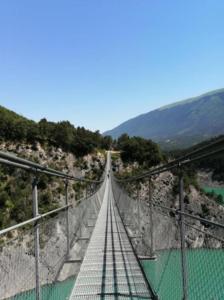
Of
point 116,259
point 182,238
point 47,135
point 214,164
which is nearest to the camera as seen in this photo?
point 214,164

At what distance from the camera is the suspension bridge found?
79.7 inches

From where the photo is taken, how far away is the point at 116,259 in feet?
17.4

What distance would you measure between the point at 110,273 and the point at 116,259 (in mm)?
703

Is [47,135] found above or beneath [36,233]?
above

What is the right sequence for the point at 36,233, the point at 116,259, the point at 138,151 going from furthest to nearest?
1. the point at 138,151
2. the point at 116,259
3. the point at 36,233

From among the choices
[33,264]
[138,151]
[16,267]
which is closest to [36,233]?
[33,264]

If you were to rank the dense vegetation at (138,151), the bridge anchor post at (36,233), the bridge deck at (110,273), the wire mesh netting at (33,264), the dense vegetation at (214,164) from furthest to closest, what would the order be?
the dense vegetation at (138,151) → the bridge deck at (110,273) → the bridge anchor post at (36,233) → the wire mesh netting at (33,264) → the dense vegetation at (214,164)

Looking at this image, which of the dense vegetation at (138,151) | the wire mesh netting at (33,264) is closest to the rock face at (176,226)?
the wire mesh netting at (33,264)

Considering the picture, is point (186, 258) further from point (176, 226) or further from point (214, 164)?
point (214, 164)

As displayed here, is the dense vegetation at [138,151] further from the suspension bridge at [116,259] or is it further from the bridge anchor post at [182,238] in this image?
the bridge anchor post at [182,238]

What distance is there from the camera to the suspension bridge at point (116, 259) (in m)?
2.02

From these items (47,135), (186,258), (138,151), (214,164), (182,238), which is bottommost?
(186,258)

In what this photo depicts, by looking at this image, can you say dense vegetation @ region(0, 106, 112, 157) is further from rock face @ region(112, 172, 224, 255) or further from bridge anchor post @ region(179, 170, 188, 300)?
bridge anchor post @ region(179, 170, 188, 300)

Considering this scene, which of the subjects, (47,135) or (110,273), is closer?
(110,273)
